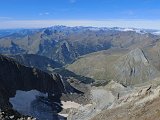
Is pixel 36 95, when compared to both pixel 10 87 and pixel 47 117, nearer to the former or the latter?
pixel 10 87

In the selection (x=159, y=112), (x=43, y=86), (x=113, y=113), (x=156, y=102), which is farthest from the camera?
(x=43, y=86)

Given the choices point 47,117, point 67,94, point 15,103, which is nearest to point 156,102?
point 47,117

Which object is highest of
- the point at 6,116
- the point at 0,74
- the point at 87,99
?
the point at 6,116

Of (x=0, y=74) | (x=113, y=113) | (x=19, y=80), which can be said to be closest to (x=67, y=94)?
(x=19, y=80)

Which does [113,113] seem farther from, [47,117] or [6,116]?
[47,117]

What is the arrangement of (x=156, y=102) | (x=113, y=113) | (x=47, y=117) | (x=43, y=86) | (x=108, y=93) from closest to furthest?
(x=156, y=102) → (x=113, y=113) → (x=47, y=117) → (x=108, y=93) → (x=43, y=86)

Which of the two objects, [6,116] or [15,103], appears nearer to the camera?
[6,116]

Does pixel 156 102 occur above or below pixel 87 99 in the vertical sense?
above
